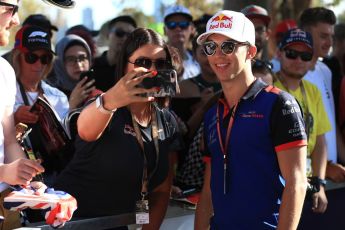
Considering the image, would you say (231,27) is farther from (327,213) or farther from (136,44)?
(327,213)

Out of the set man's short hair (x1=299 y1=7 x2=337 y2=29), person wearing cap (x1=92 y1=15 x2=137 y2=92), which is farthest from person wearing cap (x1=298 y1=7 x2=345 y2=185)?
Result: person wearing cap (x1=92 y1=15 x2=137 y2=92)

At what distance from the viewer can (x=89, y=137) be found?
12.3 ft

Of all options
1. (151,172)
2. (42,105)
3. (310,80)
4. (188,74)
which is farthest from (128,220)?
(188,74)

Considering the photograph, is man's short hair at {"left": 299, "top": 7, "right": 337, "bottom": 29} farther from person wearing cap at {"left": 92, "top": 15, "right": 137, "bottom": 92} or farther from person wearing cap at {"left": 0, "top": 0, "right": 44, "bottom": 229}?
person wearing cap at {"left": 0, "top": 0, "right": 44, "bottom": 229}

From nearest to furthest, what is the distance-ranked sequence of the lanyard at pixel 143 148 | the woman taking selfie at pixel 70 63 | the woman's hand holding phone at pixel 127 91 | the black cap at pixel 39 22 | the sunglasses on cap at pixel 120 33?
the woman's hand holding phone at pixel 127 91
the lanyard at pixel 143 148
the woman taking selfie at pixel 70 63
the black cap at pixel 39 22
the sunglasses on cap at pixel 120 33

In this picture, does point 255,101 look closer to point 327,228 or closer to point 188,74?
point 327,228

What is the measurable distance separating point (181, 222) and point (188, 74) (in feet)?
8.80

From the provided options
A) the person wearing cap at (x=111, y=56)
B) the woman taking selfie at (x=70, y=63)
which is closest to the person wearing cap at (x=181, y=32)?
the person wearing cap at (x=111, y=56)

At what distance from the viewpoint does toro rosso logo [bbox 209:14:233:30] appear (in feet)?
12.5

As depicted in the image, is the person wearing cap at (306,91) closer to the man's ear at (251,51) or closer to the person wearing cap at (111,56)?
the person wearing cap at (111,56)

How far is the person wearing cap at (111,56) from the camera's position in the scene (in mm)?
5723

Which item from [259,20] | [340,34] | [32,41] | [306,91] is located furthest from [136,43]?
[340,34]

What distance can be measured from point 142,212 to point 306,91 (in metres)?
2.14

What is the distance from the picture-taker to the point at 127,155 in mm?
3947
